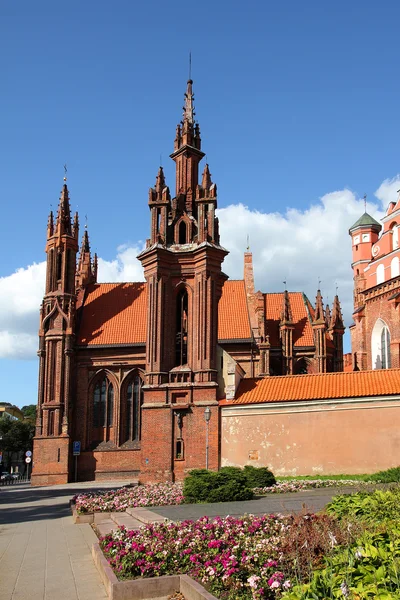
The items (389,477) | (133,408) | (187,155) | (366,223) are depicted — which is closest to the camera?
(389,477)

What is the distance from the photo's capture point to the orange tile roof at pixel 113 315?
46094 mm

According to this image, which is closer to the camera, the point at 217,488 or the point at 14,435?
the point at 217,488

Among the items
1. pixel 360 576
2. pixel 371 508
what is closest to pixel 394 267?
pixel 371 508

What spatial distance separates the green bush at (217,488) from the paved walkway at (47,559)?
410 cm

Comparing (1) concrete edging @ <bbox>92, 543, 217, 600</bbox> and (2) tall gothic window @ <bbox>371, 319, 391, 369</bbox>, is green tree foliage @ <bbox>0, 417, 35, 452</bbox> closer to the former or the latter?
(2) tall gothic window @ <bbox>371, 319, 391, 369</bbox>

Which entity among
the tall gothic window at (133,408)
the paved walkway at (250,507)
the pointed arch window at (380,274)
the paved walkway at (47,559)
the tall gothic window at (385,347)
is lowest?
the paved walkway at (47,559)

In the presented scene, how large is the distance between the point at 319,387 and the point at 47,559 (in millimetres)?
20107

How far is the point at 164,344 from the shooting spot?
3372cm

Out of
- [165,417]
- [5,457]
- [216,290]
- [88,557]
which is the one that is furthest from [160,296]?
[5,457]

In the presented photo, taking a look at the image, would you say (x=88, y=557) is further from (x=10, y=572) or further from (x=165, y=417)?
(x=165, y=417)

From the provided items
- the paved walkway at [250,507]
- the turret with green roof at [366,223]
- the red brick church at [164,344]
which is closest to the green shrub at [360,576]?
the paved walkway at [250,507]

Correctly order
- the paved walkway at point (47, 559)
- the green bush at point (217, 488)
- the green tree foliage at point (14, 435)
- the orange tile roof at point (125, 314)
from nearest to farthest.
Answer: the paved walkway at point (47, 559)
the green bush at point (217, 488)
the orange tile roof at point (125, 314)
the green tree foliage at point (14, 435)

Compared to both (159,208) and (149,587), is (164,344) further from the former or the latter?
(149,587)

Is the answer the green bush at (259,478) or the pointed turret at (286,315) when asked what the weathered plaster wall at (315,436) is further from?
the pointed turret at (286,315)
